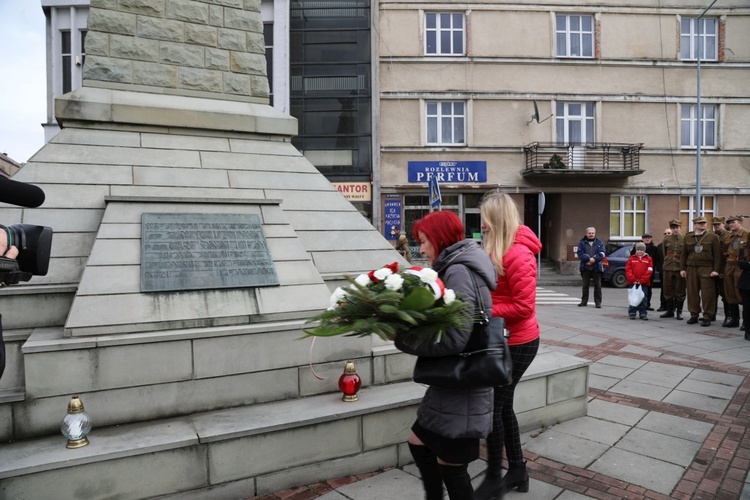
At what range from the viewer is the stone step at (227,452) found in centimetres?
301

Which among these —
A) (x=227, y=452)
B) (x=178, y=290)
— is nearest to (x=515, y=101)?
(x=178, y=290)

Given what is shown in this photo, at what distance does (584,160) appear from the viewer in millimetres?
22234

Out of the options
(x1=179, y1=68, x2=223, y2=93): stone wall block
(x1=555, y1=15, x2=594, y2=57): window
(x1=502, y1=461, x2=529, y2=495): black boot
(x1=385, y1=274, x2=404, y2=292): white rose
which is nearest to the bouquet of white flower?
(x1=385, y1=274, x2=404, y2=292): white rose

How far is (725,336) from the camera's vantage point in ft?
29.2

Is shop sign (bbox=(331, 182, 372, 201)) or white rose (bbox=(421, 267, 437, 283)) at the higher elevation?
shop sign (bbox=(331, 182, 372, 201))

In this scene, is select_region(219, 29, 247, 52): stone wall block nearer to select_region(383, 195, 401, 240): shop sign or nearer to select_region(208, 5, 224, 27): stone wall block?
select_region(208, 5, 224, 27): stone wall block

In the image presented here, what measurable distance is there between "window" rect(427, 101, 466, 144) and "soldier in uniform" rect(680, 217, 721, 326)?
43.6 ft

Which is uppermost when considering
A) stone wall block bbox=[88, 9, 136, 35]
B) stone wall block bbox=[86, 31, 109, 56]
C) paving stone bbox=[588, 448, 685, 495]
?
stone wall block bbox=[88, 9, 136, 35]

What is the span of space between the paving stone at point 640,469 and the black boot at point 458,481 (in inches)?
64.2

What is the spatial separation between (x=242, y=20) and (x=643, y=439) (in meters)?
6.58

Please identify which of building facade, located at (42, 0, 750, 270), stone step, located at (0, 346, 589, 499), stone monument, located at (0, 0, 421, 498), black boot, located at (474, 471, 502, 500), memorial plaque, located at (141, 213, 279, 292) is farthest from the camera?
building facade, located at (42, 0, 750, 270)

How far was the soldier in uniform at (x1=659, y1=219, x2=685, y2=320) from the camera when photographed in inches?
426

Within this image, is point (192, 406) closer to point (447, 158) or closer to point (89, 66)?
point (89, 66)

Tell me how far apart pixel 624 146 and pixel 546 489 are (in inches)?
851
